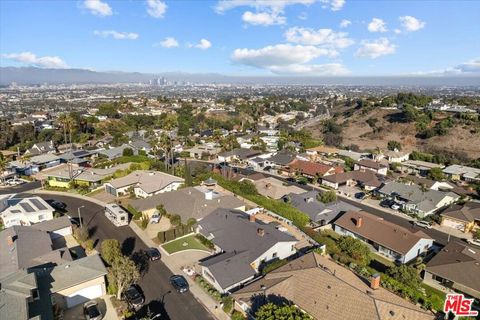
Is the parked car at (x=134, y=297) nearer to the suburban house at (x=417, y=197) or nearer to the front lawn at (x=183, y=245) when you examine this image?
the front lawn at (x=183, y=245)

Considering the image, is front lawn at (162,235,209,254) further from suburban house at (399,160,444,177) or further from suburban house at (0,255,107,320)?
suburban house at (399,160,444,177)

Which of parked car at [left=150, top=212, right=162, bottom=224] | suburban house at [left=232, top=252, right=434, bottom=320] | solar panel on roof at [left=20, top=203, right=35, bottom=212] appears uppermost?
suburban house at [left=232, top=252, right=434, bottom=320]

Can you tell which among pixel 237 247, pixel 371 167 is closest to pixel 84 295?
pixel 237 247

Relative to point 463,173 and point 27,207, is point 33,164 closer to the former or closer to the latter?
point 27,207

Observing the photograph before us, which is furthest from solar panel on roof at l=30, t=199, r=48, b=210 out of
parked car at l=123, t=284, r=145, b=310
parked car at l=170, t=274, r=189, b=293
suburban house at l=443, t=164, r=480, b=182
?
suburban house at l=443, t=164, r=480, b=182

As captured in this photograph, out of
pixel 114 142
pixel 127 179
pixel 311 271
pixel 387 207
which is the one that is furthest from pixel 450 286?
pixel 114 142

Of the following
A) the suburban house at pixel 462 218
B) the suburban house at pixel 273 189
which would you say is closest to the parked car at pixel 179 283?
the suburban house at pixel 273 189

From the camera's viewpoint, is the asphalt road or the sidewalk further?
the asphalt road
